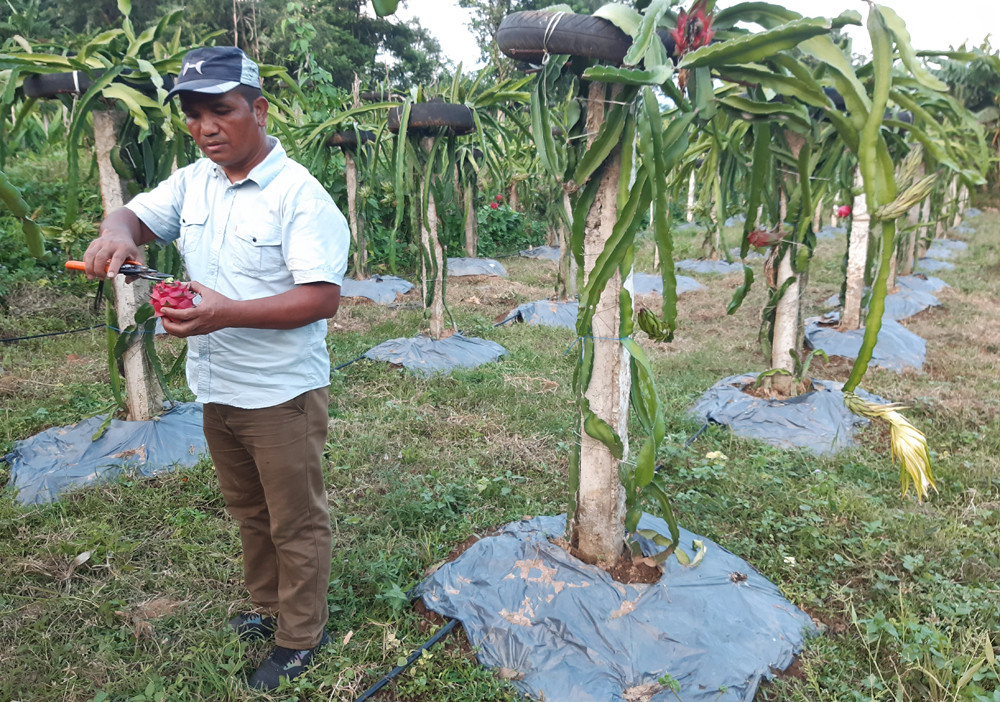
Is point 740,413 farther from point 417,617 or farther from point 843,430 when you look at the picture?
point 417,617

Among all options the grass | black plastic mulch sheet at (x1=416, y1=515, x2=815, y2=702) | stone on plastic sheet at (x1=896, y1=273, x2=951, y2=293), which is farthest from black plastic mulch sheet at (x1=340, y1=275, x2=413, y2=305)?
stone on plastic sheet at (x1=896, y1=273, x2=951, y2=293)

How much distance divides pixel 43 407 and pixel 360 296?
383cm

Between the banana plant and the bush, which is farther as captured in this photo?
the bush

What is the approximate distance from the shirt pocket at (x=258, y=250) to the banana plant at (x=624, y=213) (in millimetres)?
841

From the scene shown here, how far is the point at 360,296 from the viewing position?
23.8ft

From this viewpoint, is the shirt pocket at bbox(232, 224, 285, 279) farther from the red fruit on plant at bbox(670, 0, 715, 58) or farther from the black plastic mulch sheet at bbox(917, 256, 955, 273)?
the black plastic mulch sheet at bbox(917, 256, 955, 273)

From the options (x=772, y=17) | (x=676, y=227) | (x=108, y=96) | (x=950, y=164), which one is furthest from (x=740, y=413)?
(x=676, y=227)

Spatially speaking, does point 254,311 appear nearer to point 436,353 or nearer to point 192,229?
point 192,229

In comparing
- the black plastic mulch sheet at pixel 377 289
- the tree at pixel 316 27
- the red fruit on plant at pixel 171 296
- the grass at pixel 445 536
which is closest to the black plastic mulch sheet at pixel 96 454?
the grass at pixel 445 536

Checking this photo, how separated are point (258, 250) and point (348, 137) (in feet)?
16.3

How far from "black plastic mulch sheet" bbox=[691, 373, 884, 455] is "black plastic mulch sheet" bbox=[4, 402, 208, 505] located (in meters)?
2.92

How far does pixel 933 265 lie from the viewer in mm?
9578

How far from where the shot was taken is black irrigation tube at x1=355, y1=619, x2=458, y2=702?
1.80m

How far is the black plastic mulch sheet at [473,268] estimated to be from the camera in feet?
29.3
